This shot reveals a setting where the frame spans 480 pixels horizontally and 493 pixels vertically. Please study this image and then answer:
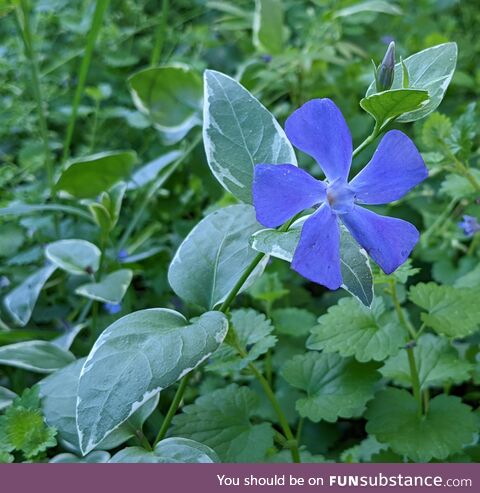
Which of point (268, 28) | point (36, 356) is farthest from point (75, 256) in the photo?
point (268, 28)

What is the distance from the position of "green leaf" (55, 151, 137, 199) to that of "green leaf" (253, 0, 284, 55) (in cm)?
44

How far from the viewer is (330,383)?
0.89 meters

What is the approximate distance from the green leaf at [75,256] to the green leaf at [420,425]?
49 centimetres

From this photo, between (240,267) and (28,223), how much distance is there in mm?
563

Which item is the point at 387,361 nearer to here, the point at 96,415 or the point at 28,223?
the point at 96,415

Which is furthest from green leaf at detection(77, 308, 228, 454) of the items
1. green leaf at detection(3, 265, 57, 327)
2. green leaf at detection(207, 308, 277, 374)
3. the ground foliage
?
green leaf at detection(3, 265, 57, 327)

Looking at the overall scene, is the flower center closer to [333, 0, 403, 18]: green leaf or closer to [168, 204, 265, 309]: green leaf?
[168, 204, 265, 309]: green leaf

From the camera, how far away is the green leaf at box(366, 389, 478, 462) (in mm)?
808

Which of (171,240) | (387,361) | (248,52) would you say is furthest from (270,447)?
(248,52)

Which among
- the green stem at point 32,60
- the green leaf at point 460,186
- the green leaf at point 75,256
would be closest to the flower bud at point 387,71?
the green leaf at point 460,186

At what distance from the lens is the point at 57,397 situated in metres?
0.82

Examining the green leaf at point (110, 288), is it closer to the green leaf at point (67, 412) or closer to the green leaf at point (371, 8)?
the green leaf at point (67, 412)

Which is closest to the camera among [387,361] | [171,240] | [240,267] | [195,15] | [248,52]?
[240,267]

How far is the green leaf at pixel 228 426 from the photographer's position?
83 centimetres
